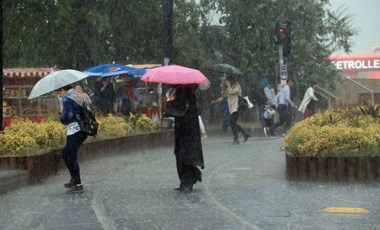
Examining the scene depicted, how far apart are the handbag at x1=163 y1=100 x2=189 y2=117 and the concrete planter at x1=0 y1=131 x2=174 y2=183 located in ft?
9.03

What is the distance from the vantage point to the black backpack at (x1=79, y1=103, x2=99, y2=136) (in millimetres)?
10273

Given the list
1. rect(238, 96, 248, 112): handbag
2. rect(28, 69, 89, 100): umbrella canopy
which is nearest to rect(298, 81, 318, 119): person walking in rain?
rect(238, 96, 248, 112): handbag

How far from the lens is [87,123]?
33.9ft

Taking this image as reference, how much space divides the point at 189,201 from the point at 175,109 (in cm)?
149

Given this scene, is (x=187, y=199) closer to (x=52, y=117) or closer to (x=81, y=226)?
(x=81, y=226)

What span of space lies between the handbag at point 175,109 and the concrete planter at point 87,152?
9.03 feet

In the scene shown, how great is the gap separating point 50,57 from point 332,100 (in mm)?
12866

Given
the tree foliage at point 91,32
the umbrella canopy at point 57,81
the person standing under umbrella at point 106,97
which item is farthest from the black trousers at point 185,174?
the tree foliage at point 91,32

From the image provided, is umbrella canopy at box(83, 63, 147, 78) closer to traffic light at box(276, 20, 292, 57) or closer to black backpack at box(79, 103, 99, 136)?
traffic light at box(276, 20, 292, 57)

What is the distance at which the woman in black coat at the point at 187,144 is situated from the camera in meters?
10.1

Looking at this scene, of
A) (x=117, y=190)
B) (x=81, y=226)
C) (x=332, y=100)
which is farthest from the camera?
(x=332, y=100)

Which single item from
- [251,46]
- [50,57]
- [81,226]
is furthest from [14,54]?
[81,226]

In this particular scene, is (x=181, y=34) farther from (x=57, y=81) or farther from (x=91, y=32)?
(x=57, y=81)

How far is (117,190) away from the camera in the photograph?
34.3ft
